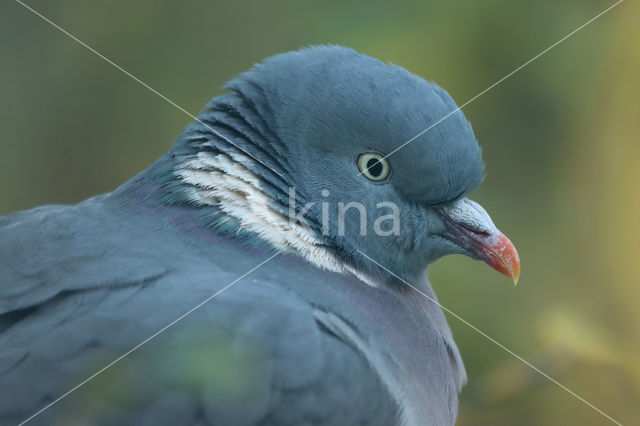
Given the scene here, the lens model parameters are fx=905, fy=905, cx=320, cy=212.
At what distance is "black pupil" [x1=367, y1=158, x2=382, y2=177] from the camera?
10.5 feet

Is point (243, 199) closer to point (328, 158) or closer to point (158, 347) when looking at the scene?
point (328, 158)

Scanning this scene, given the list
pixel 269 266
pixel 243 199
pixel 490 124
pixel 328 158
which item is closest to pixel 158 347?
pixel 269 266

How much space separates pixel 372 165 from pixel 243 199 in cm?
48

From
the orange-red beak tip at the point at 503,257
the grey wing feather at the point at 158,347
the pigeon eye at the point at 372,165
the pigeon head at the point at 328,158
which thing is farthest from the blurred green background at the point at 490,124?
the grey wing feather at the point at 158,347

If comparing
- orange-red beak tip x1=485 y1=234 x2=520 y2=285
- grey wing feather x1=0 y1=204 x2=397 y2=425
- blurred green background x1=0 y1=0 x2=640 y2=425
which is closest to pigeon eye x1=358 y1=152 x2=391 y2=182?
orange-red beak tip x1=485 y1=234 x2=520 y2=285

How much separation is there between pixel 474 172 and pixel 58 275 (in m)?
1.48

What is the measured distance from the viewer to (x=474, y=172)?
10.7 ft

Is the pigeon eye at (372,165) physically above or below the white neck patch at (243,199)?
above

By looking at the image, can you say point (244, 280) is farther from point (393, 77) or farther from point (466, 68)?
point (466, 68)

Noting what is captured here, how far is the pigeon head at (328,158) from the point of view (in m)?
3.08

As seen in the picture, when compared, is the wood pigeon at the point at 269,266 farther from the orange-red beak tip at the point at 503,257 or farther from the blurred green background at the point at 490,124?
the blurred green background at the point at 490,124

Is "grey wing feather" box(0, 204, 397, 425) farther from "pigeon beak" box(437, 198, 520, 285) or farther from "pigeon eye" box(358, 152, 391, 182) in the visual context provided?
"pigeon beak" box(437, 198, 520, 285)

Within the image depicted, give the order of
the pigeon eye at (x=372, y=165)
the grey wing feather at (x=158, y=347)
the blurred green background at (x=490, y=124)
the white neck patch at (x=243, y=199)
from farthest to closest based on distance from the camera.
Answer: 1. the blurred green background at (x=490, y=124)
2. the pigeon eye at (x=372, y=165)
3. the white neck patch at (x=243, y=199)
4. the grey wing feather at (x=158, y=347)

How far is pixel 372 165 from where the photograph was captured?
319 centimetres
